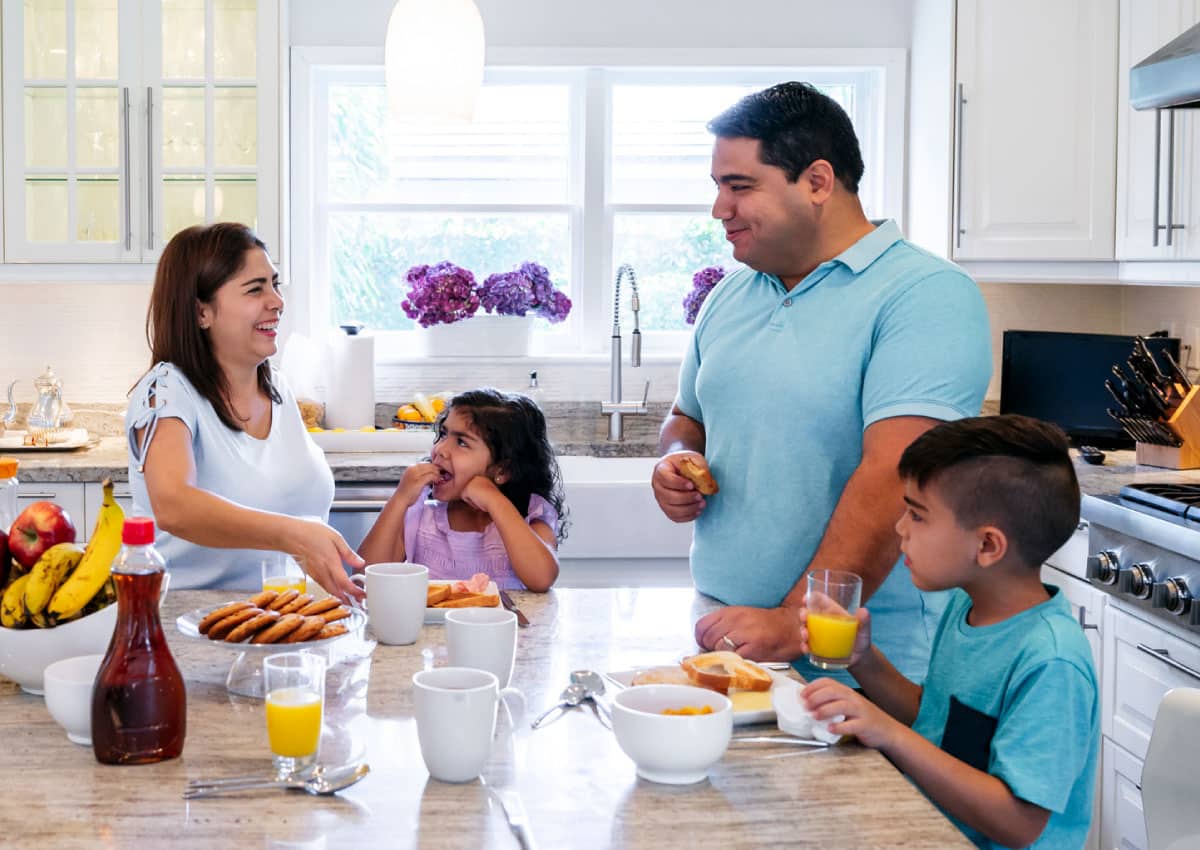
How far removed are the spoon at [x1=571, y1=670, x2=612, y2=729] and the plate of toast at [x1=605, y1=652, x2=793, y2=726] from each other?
0.02m

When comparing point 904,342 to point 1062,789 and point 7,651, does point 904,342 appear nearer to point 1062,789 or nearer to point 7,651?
point 1062,789

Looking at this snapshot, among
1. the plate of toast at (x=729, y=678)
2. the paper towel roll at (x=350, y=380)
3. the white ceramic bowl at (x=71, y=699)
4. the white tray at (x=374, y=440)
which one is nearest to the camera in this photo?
the white ceramic bowl at (x=71, y=699)

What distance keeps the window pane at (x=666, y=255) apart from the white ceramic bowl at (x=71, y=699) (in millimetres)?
3240

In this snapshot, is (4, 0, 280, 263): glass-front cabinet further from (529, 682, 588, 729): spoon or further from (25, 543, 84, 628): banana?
(529, 682, 588, 729): spoon

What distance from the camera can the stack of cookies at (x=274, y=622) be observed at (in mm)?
1499

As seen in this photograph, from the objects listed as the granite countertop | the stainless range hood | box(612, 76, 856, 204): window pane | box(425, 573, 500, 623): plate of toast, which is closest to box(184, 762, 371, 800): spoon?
the granite countertop

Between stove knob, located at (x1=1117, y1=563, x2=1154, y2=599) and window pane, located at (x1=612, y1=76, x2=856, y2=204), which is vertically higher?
window pane, located at (x1=612, y1=76, x2=856, y2=204)

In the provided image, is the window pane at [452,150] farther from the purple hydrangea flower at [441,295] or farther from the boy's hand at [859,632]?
the boy's hand at [859,632]

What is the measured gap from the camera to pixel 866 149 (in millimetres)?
4445

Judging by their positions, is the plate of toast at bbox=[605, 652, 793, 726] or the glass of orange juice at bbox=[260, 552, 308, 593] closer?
the plate of toast at bbox=[605, 652, 793, 726]

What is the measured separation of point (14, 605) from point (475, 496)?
1.00 m

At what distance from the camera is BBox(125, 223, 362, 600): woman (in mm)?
2170

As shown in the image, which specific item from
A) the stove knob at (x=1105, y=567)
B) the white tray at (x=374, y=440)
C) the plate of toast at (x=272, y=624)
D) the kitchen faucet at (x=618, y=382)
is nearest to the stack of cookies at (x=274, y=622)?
the plate of toast at (x=272, y=624)

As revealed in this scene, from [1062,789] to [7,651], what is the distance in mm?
1210
